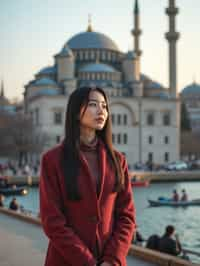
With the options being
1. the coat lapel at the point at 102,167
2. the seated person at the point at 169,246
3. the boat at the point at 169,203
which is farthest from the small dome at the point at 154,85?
the coat lapel at the point at 102,167

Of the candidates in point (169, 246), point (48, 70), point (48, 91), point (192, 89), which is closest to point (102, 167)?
point (169, 246)

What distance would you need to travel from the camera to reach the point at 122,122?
50.4 meters

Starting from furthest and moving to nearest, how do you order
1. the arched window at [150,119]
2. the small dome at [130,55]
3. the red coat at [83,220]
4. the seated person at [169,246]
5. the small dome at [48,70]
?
A: the small dome at [48,70] → the small dome at [130,55] → the arched window at [150,119] → the seated person at [169,246] → the red coat at [83,220]

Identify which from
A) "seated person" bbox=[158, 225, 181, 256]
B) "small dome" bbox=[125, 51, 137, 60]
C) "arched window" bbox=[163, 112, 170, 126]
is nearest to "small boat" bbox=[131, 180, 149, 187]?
"arched window" bbox=[163, 112, 170, 126]

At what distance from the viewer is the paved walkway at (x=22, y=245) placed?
652cm

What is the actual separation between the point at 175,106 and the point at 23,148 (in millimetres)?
17947

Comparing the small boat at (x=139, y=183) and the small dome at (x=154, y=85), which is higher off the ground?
the small dome at (x=154, y=85)

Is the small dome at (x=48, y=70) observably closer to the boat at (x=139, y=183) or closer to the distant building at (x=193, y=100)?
the boat at (x=139, y=183)

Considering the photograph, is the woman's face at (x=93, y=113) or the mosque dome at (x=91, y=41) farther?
the mosque dome at (x=91, y=41)

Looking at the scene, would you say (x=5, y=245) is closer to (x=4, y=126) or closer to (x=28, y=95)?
(x=4, y=126)

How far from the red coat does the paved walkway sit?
3565mm

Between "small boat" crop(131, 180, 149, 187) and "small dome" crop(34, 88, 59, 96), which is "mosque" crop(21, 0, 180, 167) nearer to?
"small dome" crop(34, 88, 59, 96)

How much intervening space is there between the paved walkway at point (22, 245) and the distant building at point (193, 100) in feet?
240

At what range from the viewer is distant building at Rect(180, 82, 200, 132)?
81.7m
